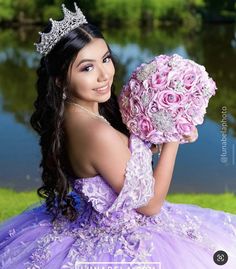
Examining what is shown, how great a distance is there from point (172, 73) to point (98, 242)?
513 mm

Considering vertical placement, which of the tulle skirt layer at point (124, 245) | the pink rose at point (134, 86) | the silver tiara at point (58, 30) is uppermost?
the silver tiara at point (58, 30)

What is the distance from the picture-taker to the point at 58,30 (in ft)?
5.87

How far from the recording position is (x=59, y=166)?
1.85 meters

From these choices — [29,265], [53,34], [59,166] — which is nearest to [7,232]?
[29,265]

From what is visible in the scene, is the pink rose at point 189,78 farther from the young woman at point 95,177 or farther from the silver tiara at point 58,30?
the silver tiara at point 58,30

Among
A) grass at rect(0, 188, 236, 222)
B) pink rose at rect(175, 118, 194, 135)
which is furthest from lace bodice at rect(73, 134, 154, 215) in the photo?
grass at rect(0, 188, 236, 222)

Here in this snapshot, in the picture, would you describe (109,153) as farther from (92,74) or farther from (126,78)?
(126,78)

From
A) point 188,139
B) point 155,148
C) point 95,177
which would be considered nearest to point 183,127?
point 188,139

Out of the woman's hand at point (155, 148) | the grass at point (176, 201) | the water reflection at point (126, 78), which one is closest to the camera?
the woman's hand at point (155, 148)

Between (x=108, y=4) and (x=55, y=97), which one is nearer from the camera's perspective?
(x=55, y=97)

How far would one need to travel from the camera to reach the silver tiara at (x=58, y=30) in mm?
1790

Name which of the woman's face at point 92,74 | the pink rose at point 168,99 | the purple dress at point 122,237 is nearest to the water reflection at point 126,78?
the woman's face at point 92,74

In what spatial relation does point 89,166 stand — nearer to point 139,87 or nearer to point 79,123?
point 79,123

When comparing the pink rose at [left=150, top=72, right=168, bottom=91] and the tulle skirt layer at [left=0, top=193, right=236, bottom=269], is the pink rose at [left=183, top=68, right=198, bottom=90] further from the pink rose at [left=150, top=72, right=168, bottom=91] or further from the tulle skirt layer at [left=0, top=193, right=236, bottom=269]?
the tulle skirt layer at [left=0, top=193, right=236, bottom=269]
